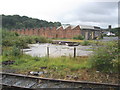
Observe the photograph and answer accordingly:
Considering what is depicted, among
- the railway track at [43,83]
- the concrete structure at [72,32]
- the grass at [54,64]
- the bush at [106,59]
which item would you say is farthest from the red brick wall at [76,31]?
the railway track at [43,83]

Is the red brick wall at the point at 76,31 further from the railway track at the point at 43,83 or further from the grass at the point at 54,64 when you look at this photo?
the railway track at the point at 43,83

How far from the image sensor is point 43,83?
3.96 metres

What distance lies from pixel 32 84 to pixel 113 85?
2.47 metres

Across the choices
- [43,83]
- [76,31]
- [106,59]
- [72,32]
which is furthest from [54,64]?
[72,32]

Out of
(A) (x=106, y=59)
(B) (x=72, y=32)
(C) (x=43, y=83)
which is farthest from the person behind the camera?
(B) (x=72, y=32)

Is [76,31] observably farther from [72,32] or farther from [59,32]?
[59,32]

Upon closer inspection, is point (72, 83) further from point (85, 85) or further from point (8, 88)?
point (8, 88)

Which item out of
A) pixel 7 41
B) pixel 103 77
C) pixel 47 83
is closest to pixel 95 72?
pixel 103 77

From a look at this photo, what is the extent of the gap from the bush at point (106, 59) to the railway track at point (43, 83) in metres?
1.07

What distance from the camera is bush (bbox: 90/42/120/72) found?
452cm

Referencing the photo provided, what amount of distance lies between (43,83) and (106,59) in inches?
97.7

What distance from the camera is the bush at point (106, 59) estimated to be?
4520 mm

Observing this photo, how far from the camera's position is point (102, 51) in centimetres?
488

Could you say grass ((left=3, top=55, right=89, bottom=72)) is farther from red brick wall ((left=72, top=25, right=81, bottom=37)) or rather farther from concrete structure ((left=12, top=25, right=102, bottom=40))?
red brick wall ((left=72, top=25, right=81, bottom=37))
